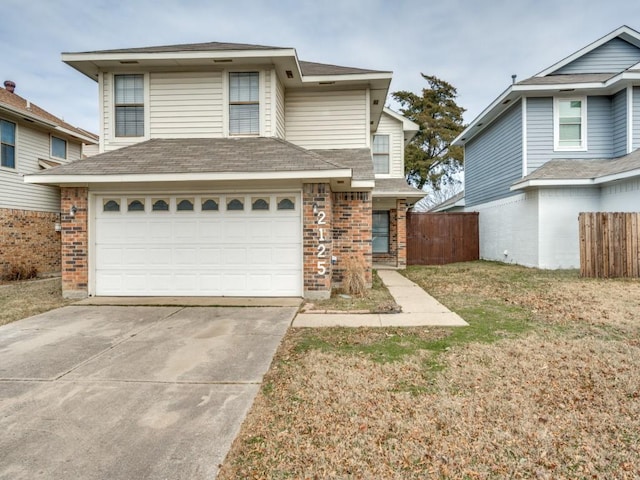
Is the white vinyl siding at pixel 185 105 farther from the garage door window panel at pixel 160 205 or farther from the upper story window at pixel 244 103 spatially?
the garage door window panel at pixel 160 205

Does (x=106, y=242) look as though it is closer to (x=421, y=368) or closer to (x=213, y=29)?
(x=421, y=368)

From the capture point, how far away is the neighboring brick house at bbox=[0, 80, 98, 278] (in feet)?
37.7

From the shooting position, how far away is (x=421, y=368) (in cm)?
383

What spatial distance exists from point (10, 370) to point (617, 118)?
54.6 feet

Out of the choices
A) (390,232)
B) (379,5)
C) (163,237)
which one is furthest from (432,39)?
(163,237)

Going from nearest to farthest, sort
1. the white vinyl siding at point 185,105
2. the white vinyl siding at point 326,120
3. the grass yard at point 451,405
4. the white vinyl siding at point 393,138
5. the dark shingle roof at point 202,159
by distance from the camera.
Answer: the grass yard at point 451,405 < the dark shingle roof at point 202,159 < the white vinyl siding at point 185,105 < the white vinyl siding at point 326,120 < the white vinyl siding at point 393,138

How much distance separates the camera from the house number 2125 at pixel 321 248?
762 centimetres

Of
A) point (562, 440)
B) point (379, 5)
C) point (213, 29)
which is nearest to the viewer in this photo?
Result: point (562, 440)

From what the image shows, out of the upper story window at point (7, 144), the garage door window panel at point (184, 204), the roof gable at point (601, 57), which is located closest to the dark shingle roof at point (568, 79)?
the roof gable at point (601, 57)

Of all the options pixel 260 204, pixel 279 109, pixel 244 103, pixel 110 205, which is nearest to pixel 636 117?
pixel 279 109

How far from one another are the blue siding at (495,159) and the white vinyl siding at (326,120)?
6685 millimetres

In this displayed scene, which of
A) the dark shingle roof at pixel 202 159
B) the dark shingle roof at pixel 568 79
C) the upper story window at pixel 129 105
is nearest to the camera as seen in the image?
the dark shingle roof at pixel 202 159

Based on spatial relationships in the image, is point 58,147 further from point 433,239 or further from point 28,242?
point 433,239

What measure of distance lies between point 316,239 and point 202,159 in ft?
9.83
